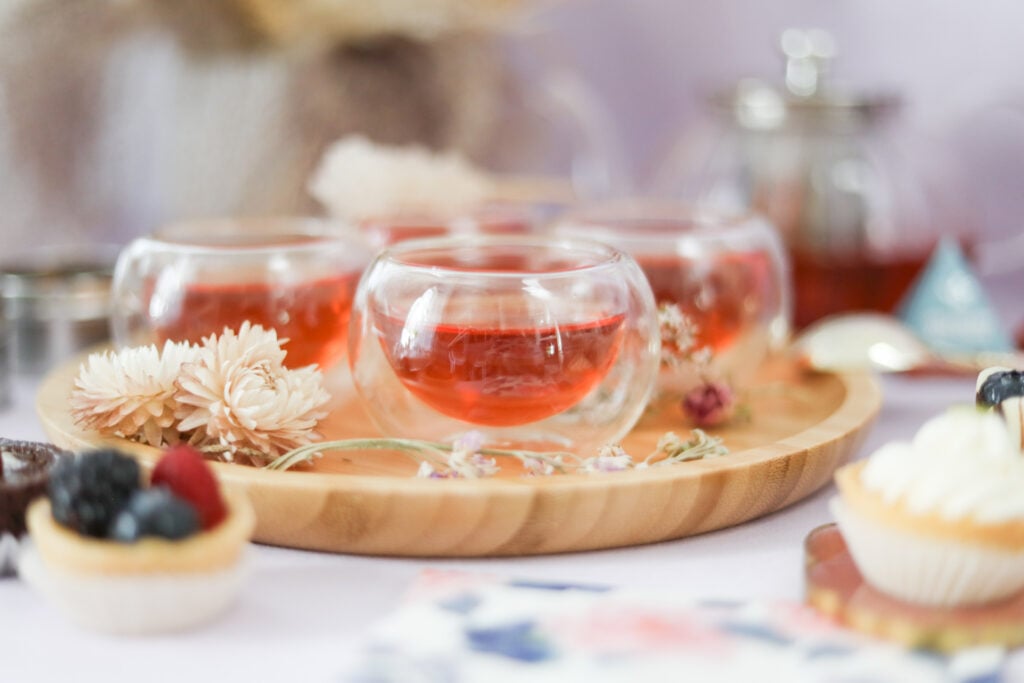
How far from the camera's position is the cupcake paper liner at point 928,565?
480 millimetres

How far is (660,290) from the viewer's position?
31.3 inches

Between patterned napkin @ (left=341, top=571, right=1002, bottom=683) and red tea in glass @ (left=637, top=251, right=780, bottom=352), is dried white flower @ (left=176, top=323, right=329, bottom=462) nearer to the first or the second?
patterned napkin @ (left=341, top=571, right=1002, bottom=683)

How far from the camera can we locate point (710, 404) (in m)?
0.75

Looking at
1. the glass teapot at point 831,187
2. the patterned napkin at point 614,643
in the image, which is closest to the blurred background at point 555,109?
the glass teapot at point 831,187

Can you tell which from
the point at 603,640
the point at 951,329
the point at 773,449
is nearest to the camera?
the point at 603,640

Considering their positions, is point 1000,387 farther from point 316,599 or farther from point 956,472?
point 316,599

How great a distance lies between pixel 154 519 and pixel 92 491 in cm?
3

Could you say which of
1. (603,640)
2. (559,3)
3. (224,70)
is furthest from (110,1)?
(603,640)

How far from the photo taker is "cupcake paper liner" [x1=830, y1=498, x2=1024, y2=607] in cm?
48

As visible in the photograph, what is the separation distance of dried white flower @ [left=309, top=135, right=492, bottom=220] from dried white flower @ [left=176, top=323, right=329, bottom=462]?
1.12 ft

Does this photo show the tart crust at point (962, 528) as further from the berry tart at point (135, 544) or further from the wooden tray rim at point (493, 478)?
the berry tart at point (135, 544)

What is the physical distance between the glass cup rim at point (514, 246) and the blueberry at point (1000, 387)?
0.19 meters

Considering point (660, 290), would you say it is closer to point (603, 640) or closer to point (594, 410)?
point (594, 410)

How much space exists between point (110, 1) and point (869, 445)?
2.57 ft
